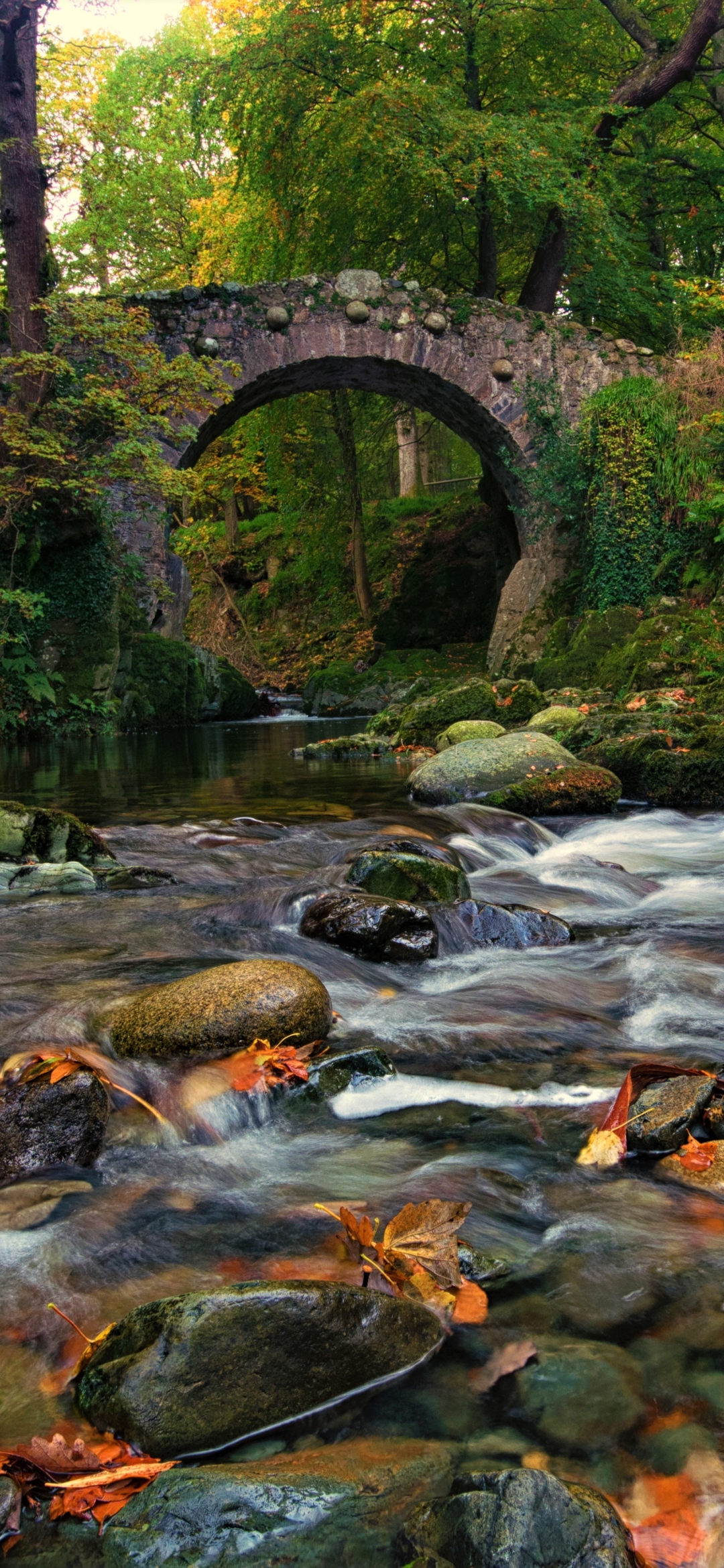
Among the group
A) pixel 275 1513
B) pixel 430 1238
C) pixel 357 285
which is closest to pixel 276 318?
pixel 357 285

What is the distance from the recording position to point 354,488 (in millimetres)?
22359

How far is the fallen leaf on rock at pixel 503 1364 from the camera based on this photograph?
174 cm

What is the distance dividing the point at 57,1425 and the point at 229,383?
50.7 feet

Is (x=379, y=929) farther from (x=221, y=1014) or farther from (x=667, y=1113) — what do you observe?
(x=667, y=1113)

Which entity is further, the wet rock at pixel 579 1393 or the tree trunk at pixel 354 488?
the tree trunk at pixel 354 488

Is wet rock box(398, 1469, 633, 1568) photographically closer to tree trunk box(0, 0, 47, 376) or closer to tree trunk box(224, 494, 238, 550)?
tree trunk box(0, 0, 47, 376)

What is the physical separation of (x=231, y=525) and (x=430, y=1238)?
95.7 ft

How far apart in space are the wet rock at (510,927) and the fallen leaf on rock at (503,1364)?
9.14 ft

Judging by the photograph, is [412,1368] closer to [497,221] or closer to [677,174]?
[497,221]

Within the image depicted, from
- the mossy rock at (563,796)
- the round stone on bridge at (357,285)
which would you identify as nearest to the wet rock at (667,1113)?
the mossy rock at (563,796)

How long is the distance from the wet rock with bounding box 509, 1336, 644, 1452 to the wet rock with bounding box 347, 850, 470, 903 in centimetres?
306

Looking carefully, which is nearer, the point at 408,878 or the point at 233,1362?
the point at 233,1362

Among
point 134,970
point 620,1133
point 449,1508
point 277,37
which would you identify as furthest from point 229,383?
point 449,1508

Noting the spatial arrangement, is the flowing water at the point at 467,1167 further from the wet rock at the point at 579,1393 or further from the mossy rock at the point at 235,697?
the mossy rock at the point at 235,697
